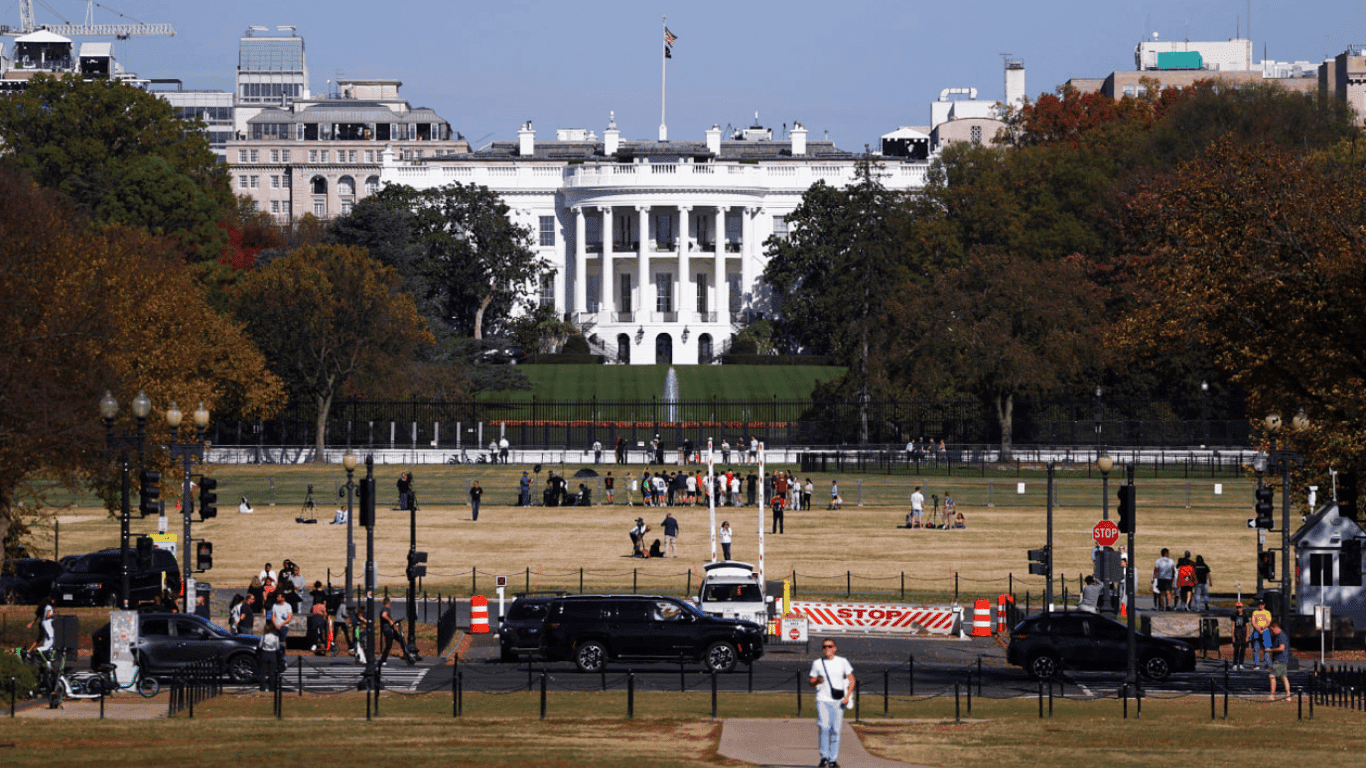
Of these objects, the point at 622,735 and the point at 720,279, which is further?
the point at 720,279

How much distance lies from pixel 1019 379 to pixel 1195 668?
146ft

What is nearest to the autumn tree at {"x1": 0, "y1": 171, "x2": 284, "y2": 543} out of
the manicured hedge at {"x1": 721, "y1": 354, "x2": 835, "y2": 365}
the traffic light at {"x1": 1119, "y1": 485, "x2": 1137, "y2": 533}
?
the traffic light at {"x1": 1119, "y1": 485, "x2": 1137, "y2": 533}

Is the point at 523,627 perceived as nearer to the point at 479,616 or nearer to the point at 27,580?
the point at 479,616

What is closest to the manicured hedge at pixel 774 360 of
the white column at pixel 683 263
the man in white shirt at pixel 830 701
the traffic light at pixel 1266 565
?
the white column at pixel 683 263

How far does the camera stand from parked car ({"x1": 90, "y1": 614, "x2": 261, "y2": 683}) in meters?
29.2

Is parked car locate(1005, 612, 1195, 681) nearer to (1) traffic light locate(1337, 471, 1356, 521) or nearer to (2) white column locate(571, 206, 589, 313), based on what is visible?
(1) traffic light locate(1337, 471, 1356, 521)

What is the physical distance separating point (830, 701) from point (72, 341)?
2463cm

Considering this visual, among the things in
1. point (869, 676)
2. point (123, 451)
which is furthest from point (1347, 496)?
point (123, 451)

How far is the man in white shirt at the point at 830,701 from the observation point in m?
19.0

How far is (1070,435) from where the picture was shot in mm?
78750

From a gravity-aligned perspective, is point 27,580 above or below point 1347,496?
below

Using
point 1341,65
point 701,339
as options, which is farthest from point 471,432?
point 1341,65

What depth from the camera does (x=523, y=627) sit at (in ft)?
103

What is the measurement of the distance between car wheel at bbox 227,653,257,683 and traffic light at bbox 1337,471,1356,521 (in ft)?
66.5
